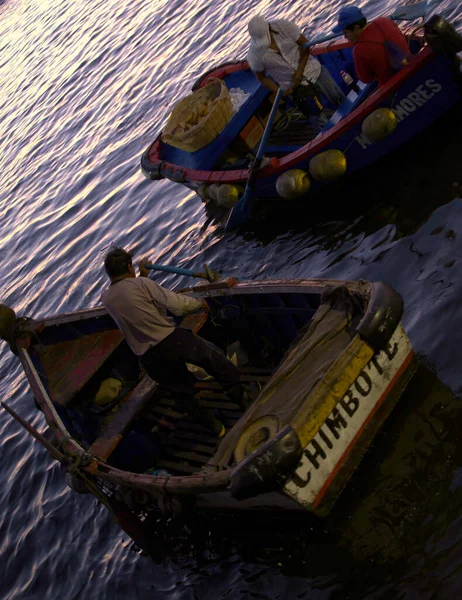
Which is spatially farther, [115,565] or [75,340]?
[75,340]

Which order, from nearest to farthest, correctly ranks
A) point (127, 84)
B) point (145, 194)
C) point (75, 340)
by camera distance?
point (75, 340) < point (145, 194) < point (127, 84)

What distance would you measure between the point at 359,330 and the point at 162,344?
2124 mm

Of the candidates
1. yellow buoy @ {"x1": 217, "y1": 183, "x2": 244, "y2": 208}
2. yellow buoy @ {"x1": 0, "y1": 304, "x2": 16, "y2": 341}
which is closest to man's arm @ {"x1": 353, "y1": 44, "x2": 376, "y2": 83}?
yellow buoy @ {"x1": 217, "y1": 183, "x2": 244, "y2": 208}

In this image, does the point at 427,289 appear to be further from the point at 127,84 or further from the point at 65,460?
the point at 127,84

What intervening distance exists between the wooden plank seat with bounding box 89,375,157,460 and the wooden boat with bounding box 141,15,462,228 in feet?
12.6

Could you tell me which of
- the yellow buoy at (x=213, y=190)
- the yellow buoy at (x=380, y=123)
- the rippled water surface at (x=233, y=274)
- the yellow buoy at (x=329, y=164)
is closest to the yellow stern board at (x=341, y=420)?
the rippled water surface at (x=233, y=274)

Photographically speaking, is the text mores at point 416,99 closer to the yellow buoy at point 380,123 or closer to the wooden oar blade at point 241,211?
the yellow buoy at point 380,123

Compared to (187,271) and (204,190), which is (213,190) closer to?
(204,190)

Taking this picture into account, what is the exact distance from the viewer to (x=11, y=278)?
651 inches

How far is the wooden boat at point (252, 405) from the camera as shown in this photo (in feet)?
20.2

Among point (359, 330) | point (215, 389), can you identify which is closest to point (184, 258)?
point (215, 389)

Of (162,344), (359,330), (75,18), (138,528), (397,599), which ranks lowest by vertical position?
(397,599)

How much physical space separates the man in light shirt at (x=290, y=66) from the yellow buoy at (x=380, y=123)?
1.90 m

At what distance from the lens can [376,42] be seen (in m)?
9.35
